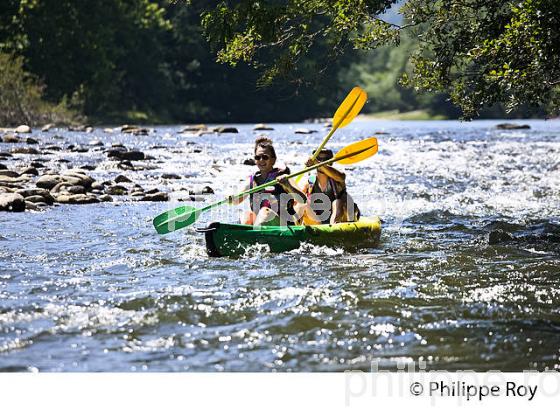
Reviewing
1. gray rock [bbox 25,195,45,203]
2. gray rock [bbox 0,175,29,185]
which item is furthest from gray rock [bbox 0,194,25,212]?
gray rock [bbox 0,175,29,185]

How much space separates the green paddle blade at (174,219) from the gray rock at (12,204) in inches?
132

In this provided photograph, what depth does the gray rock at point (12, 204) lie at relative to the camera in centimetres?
1088

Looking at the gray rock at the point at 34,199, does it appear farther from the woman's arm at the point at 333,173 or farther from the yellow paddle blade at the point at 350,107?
the woman's arm at the point at 333,173

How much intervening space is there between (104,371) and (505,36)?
5.12 meters

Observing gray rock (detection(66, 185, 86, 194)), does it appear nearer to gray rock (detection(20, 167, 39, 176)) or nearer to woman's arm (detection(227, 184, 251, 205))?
gray rock (detection(20, 167, 39, 176))

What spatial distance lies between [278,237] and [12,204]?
4606mm

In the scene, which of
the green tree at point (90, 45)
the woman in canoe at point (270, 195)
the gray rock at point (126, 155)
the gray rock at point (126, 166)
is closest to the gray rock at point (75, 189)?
the gray rock at point (126, 166)

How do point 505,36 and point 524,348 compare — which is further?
point 505,36

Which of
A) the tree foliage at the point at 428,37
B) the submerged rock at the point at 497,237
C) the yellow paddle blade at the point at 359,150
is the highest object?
the tree foliage at the point at 428,37

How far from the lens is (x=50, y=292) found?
20.7 ft

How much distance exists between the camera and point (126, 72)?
52531mm

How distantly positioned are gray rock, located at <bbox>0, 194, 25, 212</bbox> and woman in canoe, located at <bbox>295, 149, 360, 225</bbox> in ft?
13.9

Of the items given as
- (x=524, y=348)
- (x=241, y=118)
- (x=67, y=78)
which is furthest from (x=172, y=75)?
(x=524, y=348)
